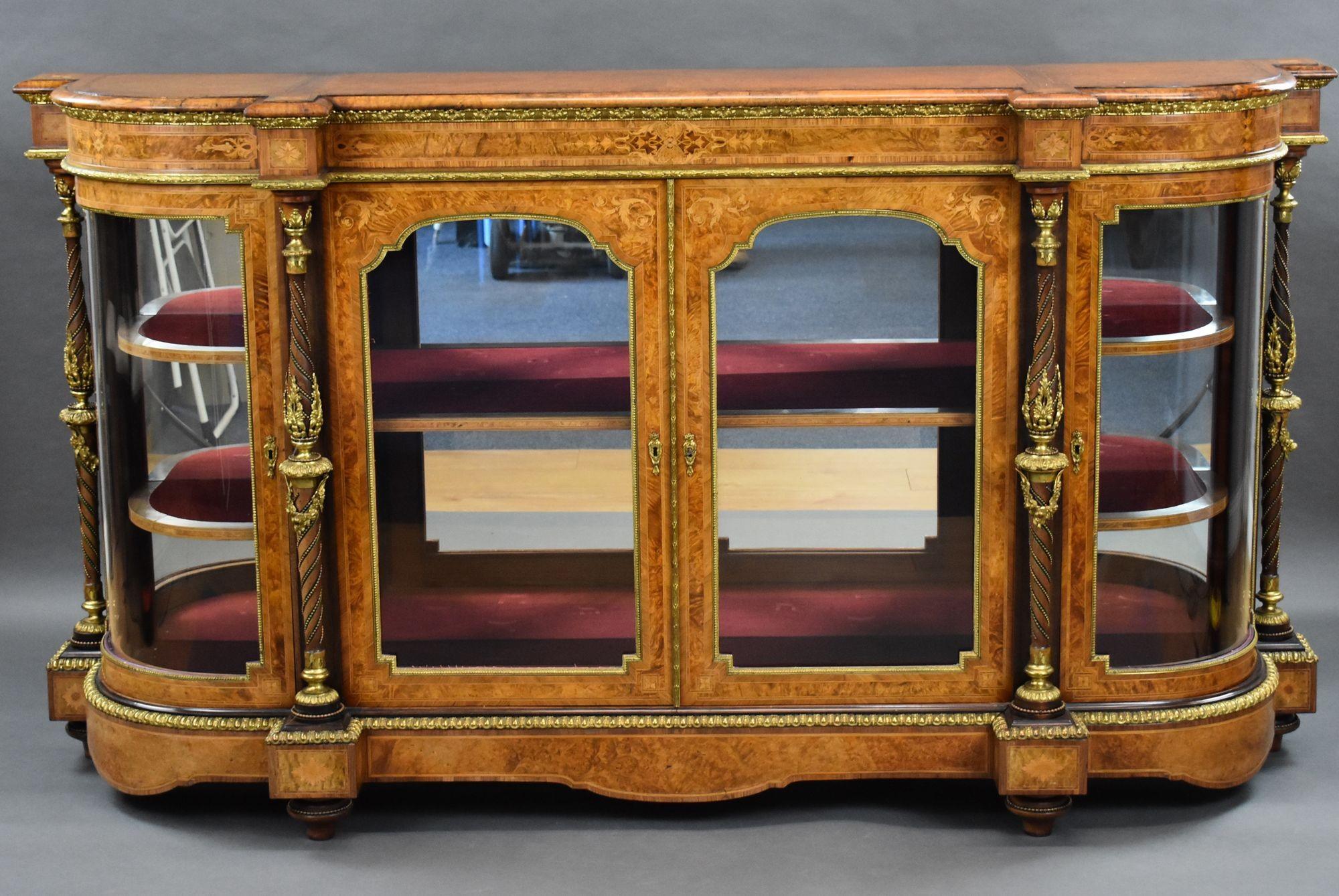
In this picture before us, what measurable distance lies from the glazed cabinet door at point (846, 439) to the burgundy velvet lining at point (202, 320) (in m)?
0.79

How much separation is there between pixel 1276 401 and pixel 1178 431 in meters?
0.32

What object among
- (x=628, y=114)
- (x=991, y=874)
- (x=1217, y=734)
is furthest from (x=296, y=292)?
(x=1217, y=734)

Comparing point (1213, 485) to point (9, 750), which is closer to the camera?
point (1213, 485)

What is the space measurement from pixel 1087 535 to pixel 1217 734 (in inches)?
18.1

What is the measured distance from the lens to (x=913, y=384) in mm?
4191

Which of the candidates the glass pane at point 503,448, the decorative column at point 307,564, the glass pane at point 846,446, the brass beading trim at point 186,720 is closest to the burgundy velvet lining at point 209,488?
the decorative column at point 307,564

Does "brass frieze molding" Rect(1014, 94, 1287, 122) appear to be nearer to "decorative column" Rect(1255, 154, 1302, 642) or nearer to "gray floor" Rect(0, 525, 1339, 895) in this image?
"decorative column" Rect(1255, 154, 1302, 642)

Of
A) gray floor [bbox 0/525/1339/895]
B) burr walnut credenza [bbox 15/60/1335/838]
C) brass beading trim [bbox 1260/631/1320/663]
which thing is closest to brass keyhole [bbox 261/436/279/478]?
burr walnut credenza [bbox 15/60/1335/838]

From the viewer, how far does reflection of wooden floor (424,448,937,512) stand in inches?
167

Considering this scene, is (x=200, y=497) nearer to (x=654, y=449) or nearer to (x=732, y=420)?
(x=654, y=449)

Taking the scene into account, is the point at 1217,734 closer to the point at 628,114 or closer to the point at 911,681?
the point at 911,681

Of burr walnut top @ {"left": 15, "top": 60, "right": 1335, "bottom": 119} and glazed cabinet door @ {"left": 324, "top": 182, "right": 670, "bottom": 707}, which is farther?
glazed cabinet door @ {"left": 324, "top": 182, "right": 670, "bottom": 707}

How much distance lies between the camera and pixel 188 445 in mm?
4293

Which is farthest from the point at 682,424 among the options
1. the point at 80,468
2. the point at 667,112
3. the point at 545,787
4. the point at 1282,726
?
the point at 1282,726
